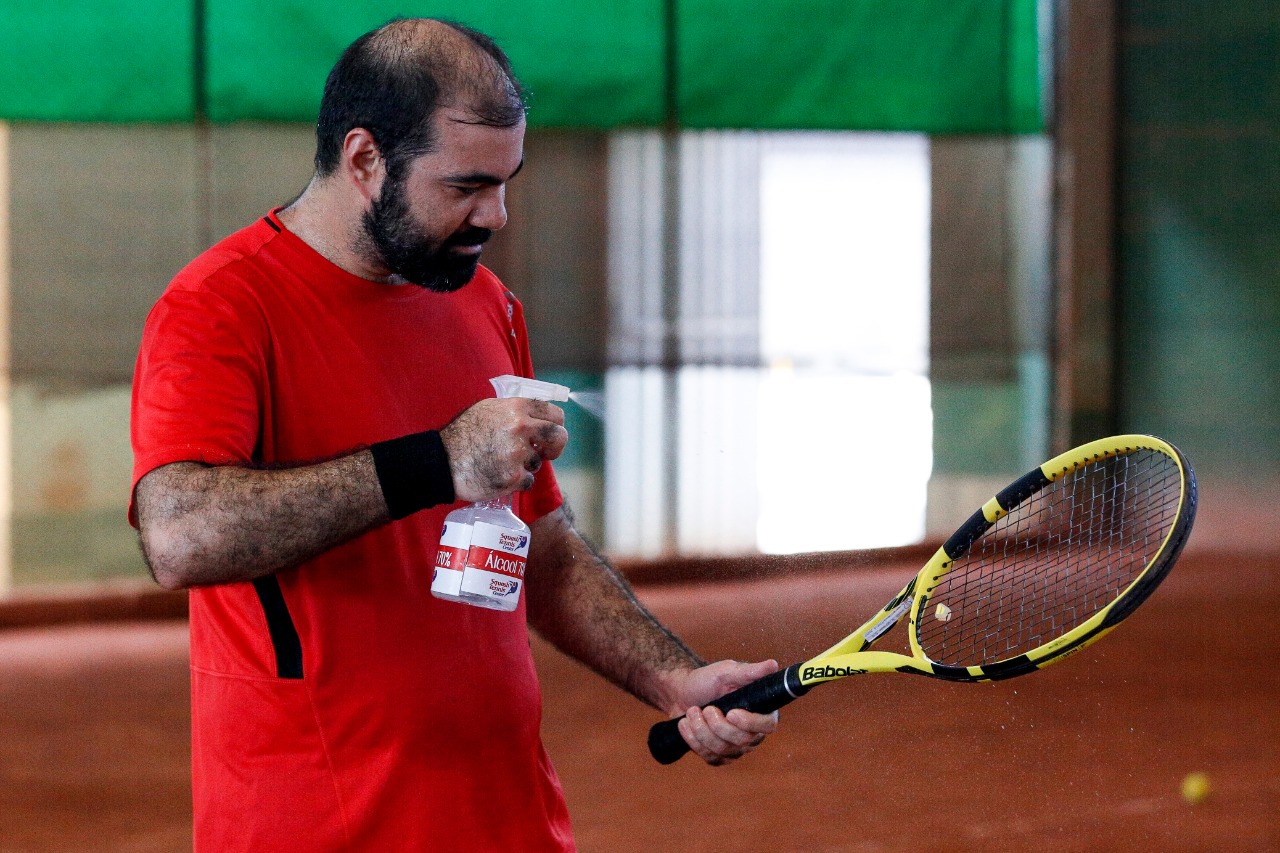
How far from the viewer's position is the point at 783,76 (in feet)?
20.3

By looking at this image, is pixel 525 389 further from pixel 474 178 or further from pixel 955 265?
pixel 955 265

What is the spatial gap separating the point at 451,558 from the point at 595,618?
344mm

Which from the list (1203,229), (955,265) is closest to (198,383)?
(955,265)

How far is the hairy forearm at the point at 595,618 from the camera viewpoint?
1658mm

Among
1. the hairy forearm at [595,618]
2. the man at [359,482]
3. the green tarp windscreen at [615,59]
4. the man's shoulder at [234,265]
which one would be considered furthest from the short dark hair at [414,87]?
the green tarp windscreen at [615,59]

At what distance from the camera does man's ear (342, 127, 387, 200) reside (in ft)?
4.85

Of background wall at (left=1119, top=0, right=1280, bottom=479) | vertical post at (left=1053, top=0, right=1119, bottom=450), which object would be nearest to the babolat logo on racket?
vertical post at (left=1053, top=0, right=1119, bottom=450)

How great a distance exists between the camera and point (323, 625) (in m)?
1.39

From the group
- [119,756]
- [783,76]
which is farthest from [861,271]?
[119,756]

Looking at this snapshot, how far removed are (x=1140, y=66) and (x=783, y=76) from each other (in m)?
2.14

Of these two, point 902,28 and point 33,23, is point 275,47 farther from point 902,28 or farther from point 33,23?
point 902,28

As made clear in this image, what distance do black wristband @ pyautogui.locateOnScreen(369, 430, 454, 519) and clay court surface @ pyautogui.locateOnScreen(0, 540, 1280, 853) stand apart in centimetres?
145

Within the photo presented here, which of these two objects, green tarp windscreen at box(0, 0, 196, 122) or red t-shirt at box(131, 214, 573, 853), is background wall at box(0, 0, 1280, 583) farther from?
red t-shirt at box(131, 214, 573, 853)

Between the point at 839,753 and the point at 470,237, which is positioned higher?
the point at 470,237
